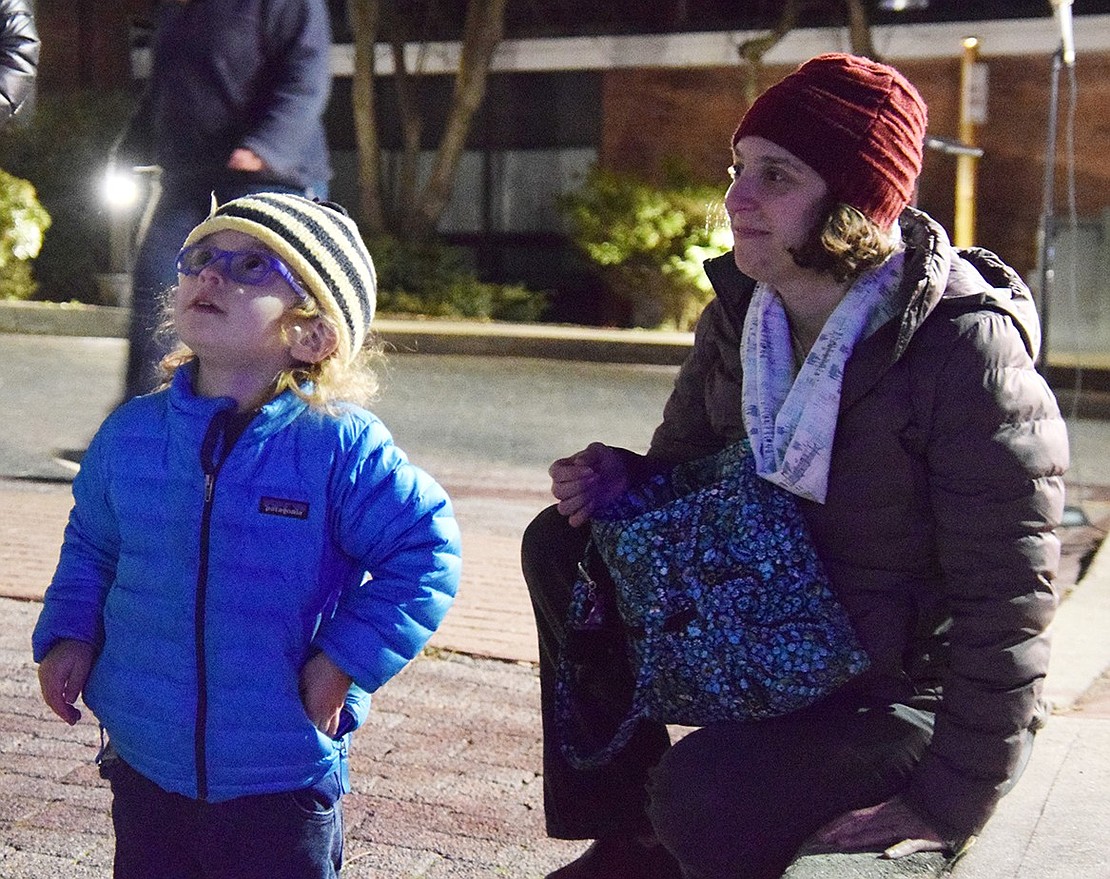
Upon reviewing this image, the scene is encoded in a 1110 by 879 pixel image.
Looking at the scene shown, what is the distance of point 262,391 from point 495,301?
13.8m

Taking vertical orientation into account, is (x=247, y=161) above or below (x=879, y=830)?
above

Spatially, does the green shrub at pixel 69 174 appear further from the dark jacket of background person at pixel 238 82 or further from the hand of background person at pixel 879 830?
the hand of background person at pixel 879 830

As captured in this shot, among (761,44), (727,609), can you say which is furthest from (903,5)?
(727,609)

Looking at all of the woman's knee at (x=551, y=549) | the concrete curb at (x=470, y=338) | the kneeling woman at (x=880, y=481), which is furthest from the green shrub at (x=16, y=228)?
the kneeling woman at (x=880, y=481)

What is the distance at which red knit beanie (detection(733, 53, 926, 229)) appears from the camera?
266 cm

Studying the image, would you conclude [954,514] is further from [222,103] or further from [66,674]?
[222,103]

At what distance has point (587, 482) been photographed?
2924mm

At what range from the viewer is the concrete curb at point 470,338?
1320 centimetres

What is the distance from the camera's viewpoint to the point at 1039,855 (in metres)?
3.22

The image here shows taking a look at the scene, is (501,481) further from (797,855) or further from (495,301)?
(495,301)

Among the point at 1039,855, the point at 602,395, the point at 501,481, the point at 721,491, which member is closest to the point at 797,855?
the point at 721,491

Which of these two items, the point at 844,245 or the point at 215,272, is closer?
the point at 215,272

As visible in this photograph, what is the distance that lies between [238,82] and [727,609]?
310 centimetres

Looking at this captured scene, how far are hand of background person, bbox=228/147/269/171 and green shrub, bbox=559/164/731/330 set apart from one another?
10.2 m
